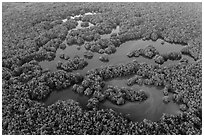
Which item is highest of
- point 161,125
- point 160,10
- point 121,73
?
point 160,10

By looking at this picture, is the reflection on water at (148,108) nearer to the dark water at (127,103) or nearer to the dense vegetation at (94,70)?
the dark water at (127,103)

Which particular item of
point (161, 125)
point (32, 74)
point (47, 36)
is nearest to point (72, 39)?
point (47, 36)

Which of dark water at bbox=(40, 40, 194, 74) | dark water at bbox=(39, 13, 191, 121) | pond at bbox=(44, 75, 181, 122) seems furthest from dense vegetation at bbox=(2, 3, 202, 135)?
dark water at bbox=(40, 40, 194, 74)

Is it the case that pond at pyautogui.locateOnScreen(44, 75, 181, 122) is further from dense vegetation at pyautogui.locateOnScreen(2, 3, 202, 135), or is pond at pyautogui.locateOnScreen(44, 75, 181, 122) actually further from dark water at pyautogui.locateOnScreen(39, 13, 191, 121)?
dense vegetation at pyautogui.locateOnScreen(2, 3, 202, 135)

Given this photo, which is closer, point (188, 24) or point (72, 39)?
point (72, 39)

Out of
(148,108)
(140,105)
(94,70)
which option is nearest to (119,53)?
(94,70)

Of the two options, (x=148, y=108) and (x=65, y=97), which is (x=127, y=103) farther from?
(x=65, y=97)

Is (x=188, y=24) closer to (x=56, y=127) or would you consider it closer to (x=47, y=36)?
(x=47, y=36)

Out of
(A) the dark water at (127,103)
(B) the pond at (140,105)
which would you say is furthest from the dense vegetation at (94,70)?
(A) the dark water at (127,103)
